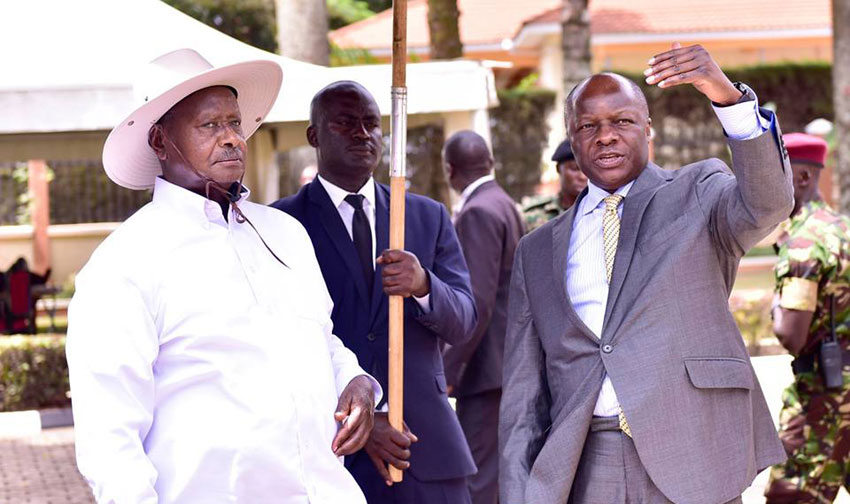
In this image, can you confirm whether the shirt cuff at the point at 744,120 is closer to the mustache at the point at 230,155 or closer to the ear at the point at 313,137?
the mustache at the point at 230,155

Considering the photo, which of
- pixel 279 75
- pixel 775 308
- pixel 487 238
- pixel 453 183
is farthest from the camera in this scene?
pixel 453 183

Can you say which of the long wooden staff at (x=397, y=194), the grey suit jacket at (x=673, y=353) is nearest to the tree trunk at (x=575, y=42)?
the long wooden staff at (x=397, y=194)

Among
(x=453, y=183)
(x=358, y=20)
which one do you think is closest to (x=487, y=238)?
(x=453, y=183)

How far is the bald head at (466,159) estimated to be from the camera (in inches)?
277

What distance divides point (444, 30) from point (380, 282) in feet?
35.6

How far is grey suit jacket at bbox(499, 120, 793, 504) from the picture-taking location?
11.7 ft

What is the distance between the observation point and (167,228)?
338cm

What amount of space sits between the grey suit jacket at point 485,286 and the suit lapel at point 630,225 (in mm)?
2620

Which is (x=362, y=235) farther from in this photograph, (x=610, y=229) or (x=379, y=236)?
(x=610, y=229)

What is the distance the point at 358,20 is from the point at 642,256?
29.0 metres

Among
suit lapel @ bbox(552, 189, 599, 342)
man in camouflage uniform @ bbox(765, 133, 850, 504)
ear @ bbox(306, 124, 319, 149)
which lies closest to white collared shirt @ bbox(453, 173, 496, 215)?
man in camouflage uniform @ bbox(765, 133, 850, 504)

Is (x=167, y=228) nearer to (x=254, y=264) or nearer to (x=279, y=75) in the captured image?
(x=254, y=264)

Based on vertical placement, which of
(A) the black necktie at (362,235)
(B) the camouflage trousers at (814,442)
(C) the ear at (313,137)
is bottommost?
(B) the camouflage trousers at (814,442)

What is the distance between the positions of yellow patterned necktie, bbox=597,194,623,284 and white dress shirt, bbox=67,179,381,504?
3.01 ft
